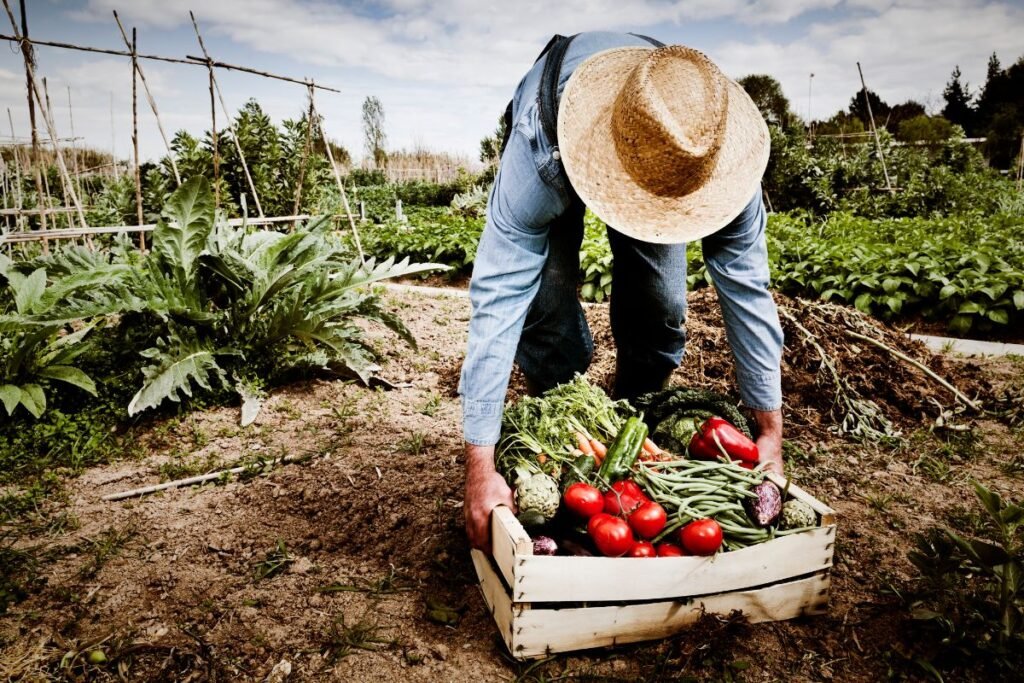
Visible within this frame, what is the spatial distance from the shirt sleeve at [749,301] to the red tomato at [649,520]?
69cm

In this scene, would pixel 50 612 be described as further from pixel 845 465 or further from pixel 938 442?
pixel 938 442

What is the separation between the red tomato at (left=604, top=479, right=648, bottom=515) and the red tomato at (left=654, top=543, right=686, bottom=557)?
0.46ft

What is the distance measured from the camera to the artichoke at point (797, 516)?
1.81 metres

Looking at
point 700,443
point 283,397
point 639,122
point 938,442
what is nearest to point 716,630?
point 700,443

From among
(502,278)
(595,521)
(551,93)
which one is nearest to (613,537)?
(595,521)

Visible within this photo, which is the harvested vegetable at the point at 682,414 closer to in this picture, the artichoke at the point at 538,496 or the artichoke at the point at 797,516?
the artichoke at the point at 797,516

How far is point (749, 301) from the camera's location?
2.18 meters

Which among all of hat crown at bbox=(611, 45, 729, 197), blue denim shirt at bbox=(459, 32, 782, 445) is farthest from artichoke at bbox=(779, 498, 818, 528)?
hat crown at bbox=(611, 45, 729, 197)

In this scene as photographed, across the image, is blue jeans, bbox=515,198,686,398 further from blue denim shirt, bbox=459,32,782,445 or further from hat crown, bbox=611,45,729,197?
hat crown, bbox=611,45,729,197

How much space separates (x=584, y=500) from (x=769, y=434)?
33.0 inches

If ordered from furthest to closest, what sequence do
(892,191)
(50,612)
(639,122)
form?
(892,191), (50,612), (639,122)

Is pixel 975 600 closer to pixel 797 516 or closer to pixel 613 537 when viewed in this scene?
pixel 797 516

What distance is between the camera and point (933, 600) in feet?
6.12

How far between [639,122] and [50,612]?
2342mm
